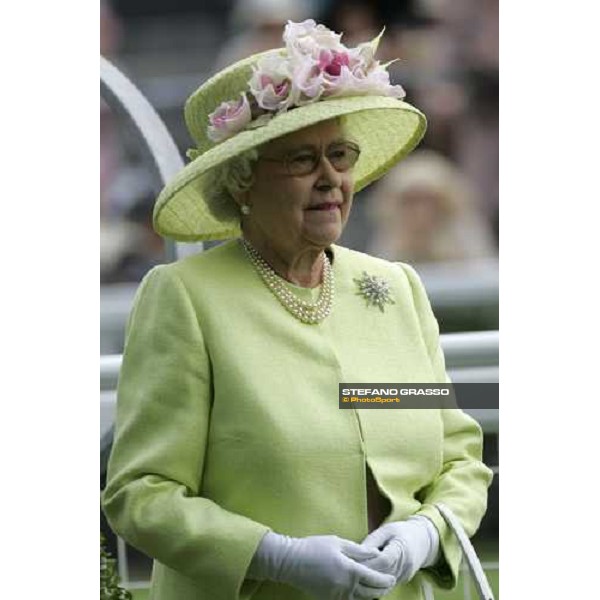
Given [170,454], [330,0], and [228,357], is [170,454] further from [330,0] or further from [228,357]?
[330,0]

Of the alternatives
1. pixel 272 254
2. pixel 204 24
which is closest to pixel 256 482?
pixel 272 254

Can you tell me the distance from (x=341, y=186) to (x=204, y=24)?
511mm

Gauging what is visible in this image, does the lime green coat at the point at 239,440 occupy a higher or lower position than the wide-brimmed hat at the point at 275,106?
lower

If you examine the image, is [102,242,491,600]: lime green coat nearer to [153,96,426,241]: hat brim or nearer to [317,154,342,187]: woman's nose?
[153,96,426,241]: hat brim

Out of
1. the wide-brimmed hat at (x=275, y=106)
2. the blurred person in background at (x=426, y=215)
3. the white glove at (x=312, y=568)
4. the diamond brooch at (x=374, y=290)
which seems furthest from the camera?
the blurred person in background at (x=426, y=215)

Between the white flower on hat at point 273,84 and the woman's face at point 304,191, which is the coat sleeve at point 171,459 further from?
the white flower on hat at point 273,84

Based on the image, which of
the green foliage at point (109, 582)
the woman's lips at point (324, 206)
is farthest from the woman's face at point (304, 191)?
the green foliage at point (109, 582)

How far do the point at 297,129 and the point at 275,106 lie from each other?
0.07 meters

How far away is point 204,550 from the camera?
7.68ft

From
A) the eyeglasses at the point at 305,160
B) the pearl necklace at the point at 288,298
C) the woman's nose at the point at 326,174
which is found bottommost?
the pearl necklace at the point at 288,298

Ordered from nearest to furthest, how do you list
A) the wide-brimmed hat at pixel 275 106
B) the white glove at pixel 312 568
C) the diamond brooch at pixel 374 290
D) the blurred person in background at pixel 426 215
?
1. the white glove at pixel 312 568
2. the wide-brimmed hat at pixel 275 106
3. the diamond brooch at pixel 374 290
4. the blurred person in background at pixel 426 215

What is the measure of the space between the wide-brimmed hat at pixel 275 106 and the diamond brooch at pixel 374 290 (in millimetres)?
244

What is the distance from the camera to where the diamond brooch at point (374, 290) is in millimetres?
2605

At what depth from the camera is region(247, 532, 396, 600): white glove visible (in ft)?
7.65
